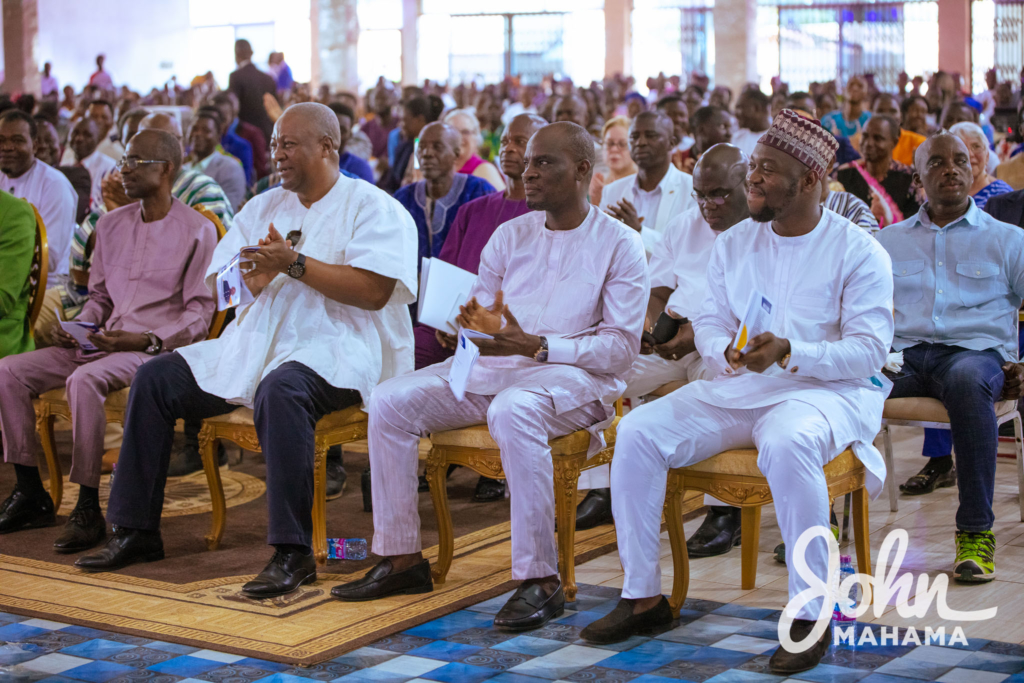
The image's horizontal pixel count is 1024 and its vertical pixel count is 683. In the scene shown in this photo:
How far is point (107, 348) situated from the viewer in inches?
183

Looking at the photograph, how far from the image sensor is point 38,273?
510cm

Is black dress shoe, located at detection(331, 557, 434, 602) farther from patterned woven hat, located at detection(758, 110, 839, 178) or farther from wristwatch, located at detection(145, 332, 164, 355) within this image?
patterned woven hat, located at detection(758, 110, 839, 178)

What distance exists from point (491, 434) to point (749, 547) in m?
0.87

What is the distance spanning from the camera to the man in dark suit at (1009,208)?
4.70m

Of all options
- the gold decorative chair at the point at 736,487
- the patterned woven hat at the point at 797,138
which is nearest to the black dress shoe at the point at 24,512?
the gold decorative chair at the point at 736,487

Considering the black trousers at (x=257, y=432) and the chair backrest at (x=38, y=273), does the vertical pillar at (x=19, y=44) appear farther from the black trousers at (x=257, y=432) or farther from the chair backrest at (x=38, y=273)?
the black trousers at (x=257, y=432)

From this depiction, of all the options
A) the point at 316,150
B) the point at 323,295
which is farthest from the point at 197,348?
the point at 316,150

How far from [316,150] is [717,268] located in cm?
148

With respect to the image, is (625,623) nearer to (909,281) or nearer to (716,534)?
(716,534)

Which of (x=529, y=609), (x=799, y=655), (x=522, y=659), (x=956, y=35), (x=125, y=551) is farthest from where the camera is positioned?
(x=956, y=35)

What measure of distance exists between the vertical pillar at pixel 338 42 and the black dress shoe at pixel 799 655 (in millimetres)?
15850

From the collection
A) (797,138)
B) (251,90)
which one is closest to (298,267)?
(797,138)

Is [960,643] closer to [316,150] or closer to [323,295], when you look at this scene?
[323,295]

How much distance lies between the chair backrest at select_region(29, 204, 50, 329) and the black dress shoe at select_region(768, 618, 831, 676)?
133 inches
